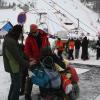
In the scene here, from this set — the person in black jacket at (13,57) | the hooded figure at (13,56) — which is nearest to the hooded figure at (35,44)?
the person in black jacket at (13,57)

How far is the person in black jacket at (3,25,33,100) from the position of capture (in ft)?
28.1

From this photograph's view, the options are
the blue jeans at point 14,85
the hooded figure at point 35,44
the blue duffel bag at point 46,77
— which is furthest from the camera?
the hooded figure at point 35,44

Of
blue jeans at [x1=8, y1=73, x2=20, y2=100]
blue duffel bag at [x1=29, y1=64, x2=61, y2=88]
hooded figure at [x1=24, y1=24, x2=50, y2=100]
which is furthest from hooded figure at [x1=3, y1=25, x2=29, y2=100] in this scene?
hooded figure at [x1=24, y1=24, x2=50, y2=100]

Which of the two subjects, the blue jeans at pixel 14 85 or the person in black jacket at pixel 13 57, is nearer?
the person in black jacket at pixel 13 57

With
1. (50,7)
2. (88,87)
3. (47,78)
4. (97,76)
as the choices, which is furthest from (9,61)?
(50,7)

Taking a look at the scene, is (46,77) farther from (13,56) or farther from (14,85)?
(13,56)

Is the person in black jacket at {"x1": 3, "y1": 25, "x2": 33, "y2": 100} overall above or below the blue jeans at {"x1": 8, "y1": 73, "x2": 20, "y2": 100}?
above

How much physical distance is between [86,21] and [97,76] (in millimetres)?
87914

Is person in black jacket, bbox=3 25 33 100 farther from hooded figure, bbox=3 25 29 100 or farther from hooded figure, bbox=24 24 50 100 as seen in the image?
hooded figure, bbox=24 24 50 100

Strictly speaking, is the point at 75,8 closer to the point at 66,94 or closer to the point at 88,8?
the point at 88,8

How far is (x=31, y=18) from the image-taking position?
8406 cm

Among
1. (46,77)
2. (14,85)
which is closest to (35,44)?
(46,77)

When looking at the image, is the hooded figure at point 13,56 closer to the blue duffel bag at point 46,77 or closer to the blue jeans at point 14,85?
the blue jeans at point 14,85

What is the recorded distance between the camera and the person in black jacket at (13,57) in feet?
28.1
